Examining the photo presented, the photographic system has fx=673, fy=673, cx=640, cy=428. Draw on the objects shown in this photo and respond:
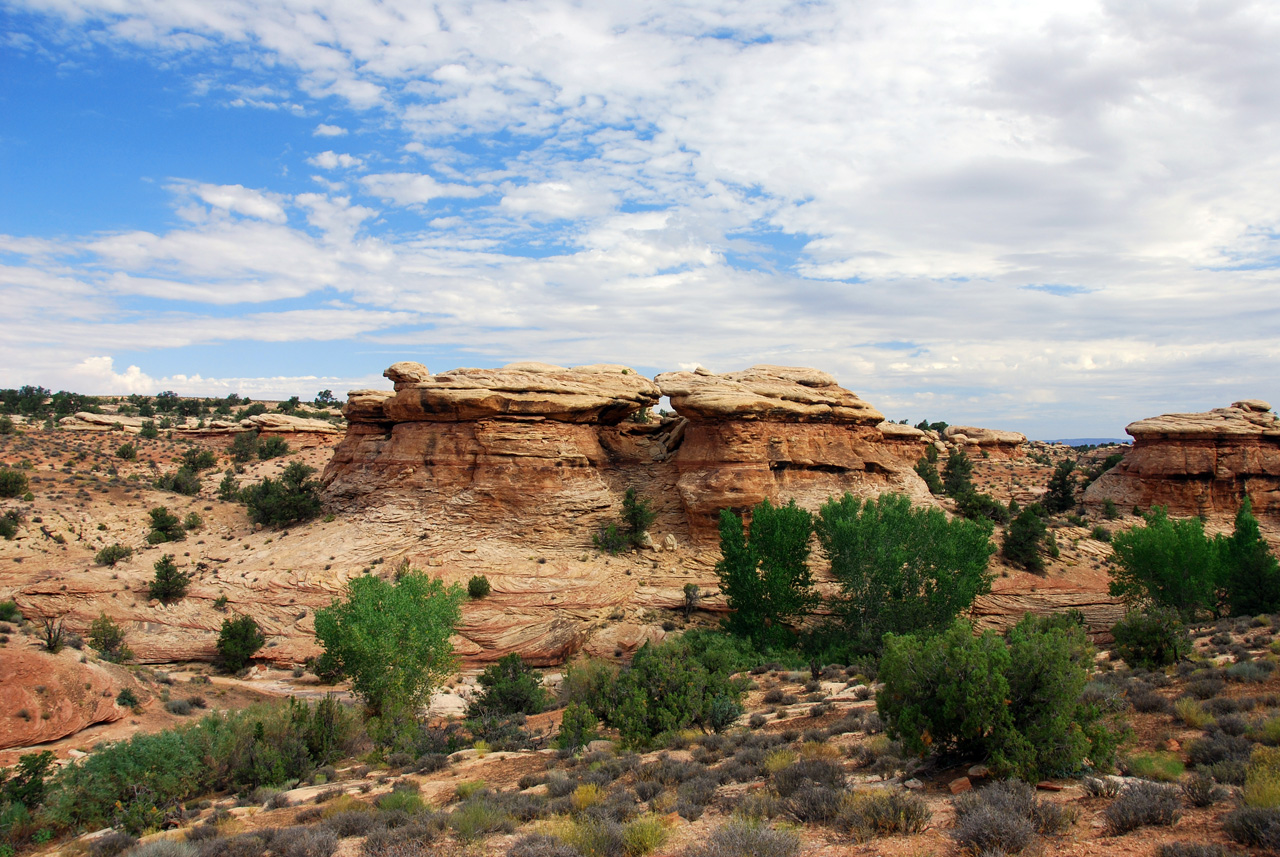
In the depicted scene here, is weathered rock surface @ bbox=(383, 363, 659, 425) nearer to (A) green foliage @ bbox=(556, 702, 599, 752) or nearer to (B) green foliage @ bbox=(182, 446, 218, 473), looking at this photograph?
(A) green foliage @ bbox=(556, 702, 599, 752)

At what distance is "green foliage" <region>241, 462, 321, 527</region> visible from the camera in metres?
31.8

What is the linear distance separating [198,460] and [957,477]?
50.7 meters

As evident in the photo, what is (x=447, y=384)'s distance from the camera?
3061 centimetres

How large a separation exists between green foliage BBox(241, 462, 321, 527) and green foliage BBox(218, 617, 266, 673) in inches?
298

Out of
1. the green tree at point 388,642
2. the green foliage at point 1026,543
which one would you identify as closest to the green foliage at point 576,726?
the green tree at point 388,642

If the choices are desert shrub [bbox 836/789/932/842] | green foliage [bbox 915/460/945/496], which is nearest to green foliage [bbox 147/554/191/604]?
desert shrub [bbox 836/789/932/842]

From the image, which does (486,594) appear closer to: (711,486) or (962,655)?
(711,486)

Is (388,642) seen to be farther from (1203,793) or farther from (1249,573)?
(1249,573)

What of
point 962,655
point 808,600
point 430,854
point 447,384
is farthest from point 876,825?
point 447,384

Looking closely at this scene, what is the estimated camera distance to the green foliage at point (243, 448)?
160 ft

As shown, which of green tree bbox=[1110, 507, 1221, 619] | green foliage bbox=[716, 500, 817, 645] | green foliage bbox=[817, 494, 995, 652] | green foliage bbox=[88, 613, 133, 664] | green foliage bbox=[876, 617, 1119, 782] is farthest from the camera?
green tree bbox=[1110, 507, 1221, 619]

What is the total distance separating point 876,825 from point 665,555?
72.7 ft

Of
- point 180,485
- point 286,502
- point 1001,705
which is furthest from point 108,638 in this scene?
point 1001,705

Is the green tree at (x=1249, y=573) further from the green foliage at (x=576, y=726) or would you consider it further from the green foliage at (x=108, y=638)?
the green foliage at (x=108, y=638)
